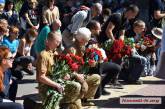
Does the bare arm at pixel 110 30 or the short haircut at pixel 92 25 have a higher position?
the short haircut at pixel 92 25

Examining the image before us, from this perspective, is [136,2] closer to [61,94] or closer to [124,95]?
[124,95]

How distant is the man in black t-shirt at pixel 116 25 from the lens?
9.82 m

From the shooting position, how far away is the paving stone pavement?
29.1 ft

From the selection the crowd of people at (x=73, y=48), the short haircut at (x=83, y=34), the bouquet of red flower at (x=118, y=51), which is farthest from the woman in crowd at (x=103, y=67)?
the short haircut at (x=83, y=34)

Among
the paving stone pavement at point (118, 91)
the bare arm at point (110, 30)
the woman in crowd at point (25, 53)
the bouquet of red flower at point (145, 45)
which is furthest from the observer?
the bouquet of red flower at point (145, 45)

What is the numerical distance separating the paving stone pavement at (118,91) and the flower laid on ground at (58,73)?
1.38 m

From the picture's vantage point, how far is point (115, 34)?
10.1 m

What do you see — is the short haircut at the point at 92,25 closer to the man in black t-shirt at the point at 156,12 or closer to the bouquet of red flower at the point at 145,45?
the bouquet of red flower at the point at 145,45

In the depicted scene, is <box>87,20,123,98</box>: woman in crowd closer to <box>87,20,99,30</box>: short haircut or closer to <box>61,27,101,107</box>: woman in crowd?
<box>87,20,99,30</box>: short haircut

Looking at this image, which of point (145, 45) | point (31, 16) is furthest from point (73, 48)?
point (31, 16)

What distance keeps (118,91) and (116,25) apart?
50.7 inches

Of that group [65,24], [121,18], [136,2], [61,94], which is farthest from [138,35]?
[136,2]

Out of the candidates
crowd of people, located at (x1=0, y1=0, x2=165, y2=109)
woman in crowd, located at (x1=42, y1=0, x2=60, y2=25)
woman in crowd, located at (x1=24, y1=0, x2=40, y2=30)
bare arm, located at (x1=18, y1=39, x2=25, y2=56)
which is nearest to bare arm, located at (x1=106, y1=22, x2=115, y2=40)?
crowd of people, located at (x1=0, y1=0, x2=165, y2=109)

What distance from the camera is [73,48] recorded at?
8219 mm
